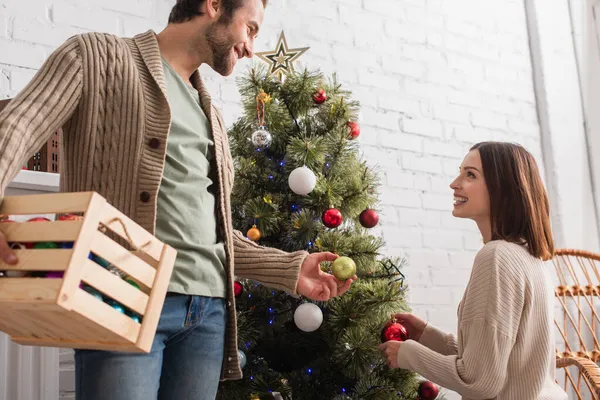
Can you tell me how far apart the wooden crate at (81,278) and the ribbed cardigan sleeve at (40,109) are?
3.3 inches

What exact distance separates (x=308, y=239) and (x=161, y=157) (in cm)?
80

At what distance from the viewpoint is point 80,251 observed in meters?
0.84

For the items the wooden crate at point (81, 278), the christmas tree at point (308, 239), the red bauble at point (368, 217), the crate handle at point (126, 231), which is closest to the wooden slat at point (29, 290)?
the wooden crate at point (81, 278)

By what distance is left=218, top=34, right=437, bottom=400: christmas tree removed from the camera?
1.85 metres

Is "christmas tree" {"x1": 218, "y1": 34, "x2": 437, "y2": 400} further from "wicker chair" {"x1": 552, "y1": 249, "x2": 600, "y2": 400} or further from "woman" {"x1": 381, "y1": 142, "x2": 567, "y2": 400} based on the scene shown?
"wicker chair" {"x1": 552, "y1": 249, "x2": 600, "y2": 400}

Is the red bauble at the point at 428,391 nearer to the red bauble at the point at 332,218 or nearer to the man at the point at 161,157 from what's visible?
the red bauble at the point at 332,218

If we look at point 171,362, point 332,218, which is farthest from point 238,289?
point 171,362

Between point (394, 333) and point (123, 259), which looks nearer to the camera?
point (123, 259)

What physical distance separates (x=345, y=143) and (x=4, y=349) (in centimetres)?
105

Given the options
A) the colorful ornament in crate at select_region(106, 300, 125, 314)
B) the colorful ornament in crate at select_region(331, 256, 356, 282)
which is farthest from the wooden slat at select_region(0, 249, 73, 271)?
the colorful ornament in crate at select_region(331, 256, 356, 282)

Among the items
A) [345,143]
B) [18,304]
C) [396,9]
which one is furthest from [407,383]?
[396,9]

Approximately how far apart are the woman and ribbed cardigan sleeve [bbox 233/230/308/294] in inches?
18.8

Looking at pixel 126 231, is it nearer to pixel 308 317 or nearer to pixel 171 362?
pixel 171 362

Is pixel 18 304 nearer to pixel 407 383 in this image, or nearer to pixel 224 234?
pixel 224 234
